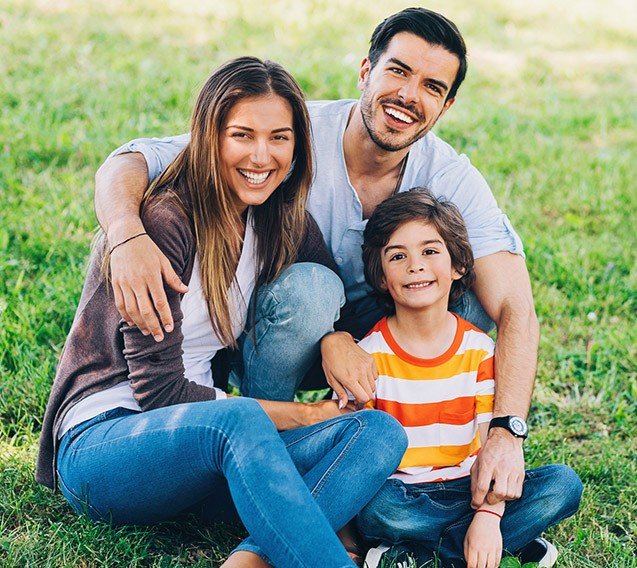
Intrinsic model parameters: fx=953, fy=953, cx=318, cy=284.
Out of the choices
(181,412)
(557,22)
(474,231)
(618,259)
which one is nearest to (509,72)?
(557,22)

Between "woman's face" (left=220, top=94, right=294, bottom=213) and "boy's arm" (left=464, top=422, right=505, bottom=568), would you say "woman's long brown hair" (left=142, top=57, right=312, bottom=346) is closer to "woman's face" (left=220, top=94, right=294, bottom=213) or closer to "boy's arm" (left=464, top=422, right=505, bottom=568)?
"woman's face" (left=220, top=94, right=294, bottom=213)

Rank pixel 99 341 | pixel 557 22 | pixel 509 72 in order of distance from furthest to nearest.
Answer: pixel 557 22 → pixel 509 72 → pixel 99 341

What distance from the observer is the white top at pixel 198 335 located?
276cm

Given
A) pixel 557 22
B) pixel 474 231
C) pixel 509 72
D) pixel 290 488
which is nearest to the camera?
pixel 290 488

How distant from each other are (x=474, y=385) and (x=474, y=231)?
573mm

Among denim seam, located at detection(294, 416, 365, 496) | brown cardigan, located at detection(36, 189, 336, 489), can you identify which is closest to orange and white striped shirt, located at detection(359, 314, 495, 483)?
denim seam, located at detection(294, 416, 365, 496)

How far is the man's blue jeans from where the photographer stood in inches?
120

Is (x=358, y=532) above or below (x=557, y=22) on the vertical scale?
below

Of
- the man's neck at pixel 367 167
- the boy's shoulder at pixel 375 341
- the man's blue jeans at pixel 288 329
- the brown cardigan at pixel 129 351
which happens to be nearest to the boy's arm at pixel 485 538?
the boy's shoulder at pixel 375 341

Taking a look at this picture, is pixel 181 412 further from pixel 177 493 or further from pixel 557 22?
pixel 557 22

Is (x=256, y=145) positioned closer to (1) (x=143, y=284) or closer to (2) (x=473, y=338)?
(1) (x=143, y=284)

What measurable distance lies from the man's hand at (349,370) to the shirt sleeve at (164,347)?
0.44m

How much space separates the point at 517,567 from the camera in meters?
2.80

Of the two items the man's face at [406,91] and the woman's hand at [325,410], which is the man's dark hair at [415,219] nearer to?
the man's face at [406,91]
